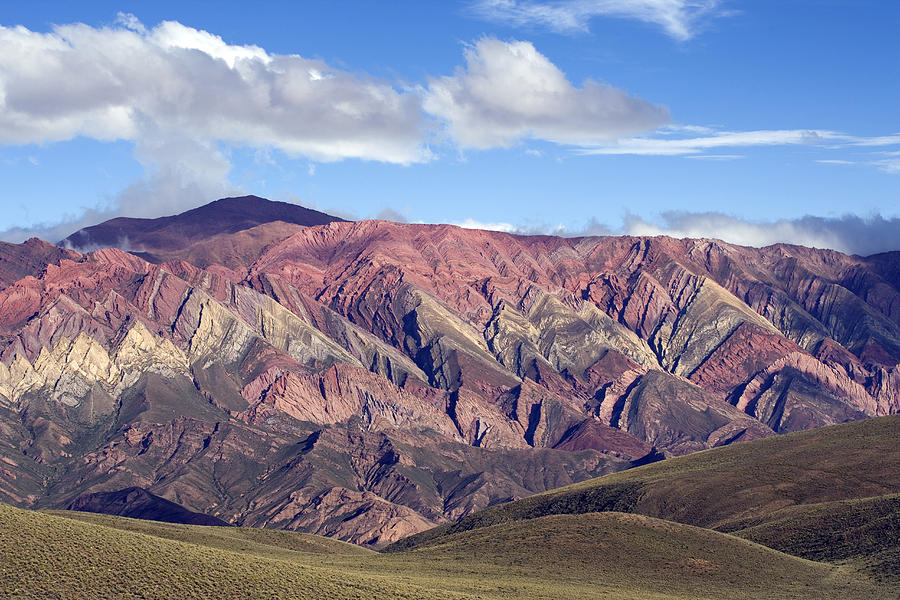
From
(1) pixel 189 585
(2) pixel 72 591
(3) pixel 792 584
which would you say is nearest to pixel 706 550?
(3) pixel 792 584

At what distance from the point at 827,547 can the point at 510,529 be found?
45.5m

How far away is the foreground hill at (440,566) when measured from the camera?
10012 cm

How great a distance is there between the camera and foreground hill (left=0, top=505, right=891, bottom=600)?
100 meters

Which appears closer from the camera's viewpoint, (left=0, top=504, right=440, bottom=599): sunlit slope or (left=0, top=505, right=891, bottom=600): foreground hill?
(left=0, top=504, right=440, bottom=599): sunlit slope

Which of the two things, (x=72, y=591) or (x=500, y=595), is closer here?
(x=72, y=591)

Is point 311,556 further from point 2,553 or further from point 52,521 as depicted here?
point 2,553

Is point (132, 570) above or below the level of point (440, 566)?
above

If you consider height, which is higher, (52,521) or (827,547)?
(52,521)

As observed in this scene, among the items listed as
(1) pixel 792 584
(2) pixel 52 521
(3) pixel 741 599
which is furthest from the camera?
(1) pixel 792 584

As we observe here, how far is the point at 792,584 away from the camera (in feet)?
460

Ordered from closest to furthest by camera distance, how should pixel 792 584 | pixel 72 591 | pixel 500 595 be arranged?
1. pixel 72 591
2. pixel 500 595
3. pixel 792 584

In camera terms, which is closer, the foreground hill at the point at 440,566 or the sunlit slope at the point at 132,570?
the sunlit slope at the point at 132,570

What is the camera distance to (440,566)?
506 ft

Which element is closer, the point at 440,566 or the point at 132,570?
the point at 132,570
